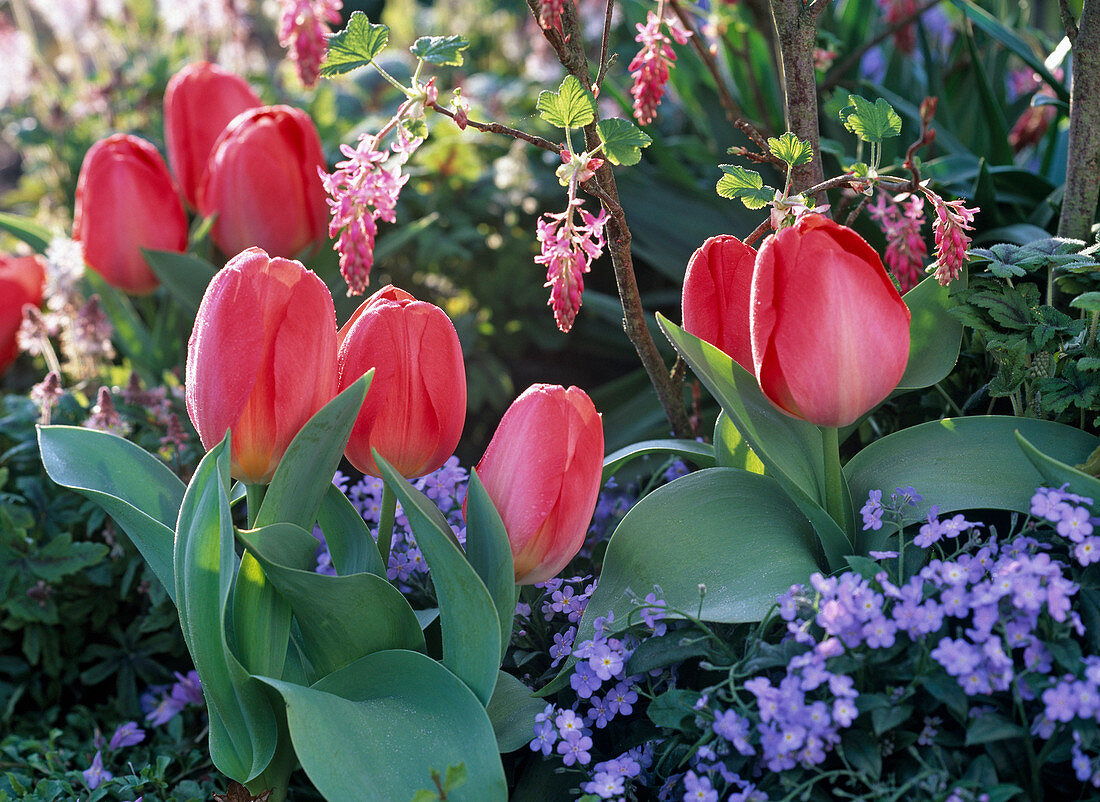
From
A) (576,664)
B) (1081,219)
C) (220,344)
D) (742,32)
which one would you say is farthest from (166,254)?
(1081,219)

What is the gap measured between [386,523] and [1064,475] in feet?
2.06

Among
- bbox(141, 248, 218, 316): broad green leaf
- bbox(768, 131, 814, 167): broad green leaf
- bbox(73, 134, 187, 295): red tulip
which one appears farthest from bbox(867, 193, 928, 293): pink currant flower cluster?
bbox(73, 134, 187, 295): red tulip

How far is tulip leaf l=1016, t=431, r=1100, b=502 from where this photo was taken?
854mm

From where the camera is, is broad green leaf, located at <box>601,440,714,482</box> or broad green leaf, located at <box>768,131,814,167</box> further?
broad green leaf, located at <box>601,440,714,482</box>

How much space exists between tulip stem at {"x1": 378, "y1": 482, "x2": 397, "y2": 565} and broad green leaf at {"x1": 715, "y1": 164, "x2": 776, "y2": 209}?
1.43ft

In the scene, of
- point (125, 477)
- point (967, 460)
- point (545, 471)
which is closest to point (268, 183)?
point (125, 477)

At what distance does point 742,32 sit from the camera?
201 centimetres

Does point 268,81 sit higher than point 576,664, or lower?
higher

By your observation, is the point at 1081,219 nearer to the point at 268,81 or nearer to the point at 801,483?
the point at 801,483

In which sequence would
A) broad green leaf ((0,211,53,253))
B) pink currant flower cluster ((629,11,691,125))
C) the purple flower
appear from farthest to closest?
1. broad green leaf ((0,211,53,253))
2. the purple flower
3. pink currant flower cluster ((629,11,691,125))

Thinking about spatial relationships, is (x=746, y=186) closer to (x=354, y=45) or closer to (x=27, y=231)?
(x=354, y=45)

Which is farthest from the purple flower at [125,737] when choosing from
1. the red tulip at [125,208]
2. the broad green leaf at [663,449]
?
the red tulip at [125,208]

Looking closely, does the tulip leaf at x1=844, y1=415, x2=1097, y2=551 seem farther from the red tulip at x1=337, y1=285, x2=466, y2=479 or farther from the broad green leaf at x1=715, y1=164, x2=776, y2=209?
the red tulip at x1=337, y1=285, x2=466, y2=479

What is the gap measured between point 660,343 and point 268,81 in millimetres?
1454
